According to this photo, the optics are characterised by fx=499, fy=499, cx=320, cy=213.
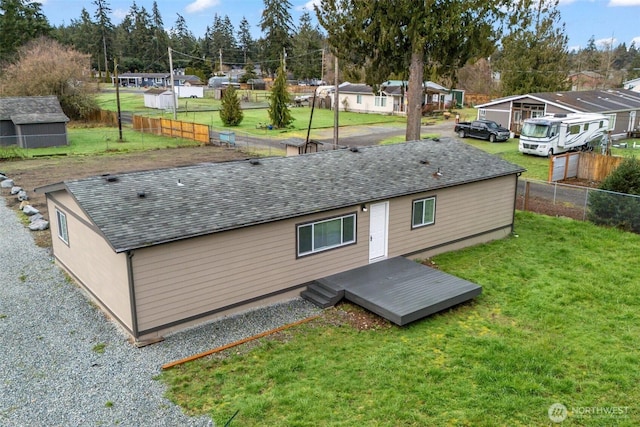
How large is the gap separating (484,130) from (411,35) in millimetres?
16585

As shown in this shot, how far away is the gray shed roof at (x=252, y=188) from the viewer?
10.2 metres

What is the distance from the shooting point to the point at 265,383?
848 centimetres

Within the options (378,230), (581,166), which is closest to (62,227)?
(378,230)

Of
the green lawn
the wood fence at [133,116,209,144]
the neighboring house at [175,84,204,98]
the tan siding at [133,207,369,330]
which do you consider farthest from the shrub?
the tan siding at [133,207,369,330]

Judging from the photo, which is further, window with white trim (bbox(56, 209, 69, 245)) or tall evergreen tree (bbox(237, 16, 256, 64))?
tall evergreen tree (bbox(237, 16, 256, 64))

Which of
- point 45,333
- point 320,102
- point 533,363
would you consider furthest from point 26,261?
point 320,102

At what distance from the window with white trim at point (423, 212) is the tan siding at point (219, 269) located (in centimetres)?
254

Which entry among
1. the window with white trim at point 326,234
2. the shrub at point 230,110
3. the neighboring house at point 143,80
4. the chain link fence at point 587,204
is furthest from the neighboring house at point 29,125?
the neighboring house at point 143,80

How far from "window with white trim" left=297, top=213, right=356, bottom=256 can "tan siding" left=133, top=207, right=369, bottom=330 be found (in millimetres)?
165

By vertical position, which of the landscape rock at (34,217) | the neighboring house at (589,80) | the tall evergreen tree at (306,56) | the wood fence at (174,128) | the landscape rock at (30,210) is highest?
the tall evergreen tree at (306,56)

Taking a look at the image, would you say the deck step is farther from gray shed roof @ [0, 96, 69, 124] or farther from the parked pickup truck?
gray shed roof @ [0, 96, 69, 124]

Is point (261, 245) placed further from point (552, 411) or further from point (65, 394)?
point (552, 411)

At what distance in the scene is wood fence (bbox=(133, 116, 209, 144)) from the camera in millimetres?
37719

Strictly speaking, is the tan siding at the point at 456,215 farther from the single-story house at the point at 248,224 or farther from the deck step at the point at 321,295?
the deck step at the point at 321,295
